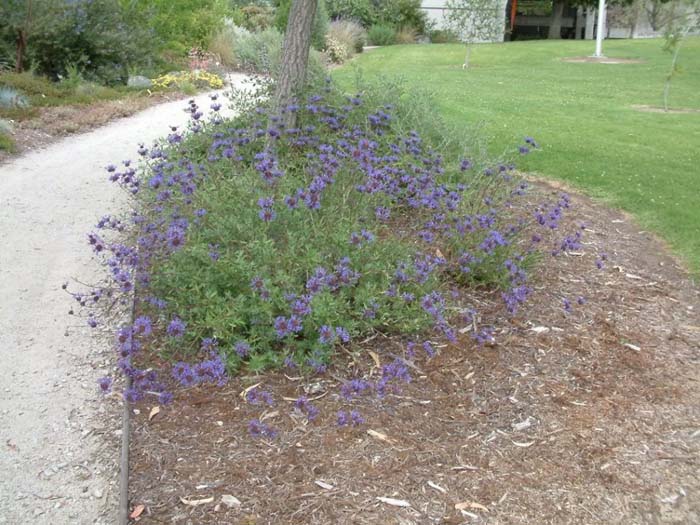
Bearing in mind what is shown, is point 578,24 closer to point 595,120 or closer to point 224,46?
point 224,46

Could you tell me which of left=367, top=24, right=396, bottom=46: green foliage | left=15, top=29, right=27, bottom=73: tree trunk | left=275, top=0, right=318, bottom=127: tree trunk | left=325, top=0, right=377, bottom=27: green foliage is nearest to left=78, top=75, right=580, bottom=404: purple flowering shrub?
left=275, top=0, right=318, bottom=127: tree trunk

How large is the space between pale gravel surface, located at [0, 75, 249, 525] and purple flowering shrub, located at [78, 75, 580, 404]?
0.91 ft

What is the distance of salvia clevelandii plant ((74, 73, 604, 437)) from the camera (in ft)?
11.8

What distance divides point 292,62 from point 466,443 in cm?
429

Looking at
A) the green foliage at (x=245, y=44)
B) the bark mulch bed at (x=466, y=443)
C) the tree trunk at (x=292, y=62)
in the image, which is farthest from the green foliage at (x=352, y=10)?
the bark mulch bed at (x=466, y=443)

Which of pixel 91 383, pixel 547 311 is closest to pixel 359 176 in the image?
pixel 547 311

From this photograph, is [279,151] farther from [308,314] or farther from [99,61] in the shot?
[99,61]

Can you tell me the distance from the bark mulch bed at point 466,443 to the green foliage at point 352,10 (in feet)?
93.9

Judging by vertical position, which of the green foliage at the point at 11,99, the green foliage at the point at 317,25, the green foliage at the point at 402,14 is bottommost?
the green foliage at the point at 11,99

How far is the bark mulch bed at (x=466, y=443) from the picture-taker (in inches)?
113

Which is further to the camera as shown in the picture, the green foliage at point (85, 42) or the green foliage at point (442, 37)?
the green foliage at point (442, 37)

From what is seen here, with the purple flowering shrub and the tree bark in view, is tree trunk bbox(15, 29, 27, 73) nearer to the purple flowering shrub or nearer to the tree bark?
the tree bark

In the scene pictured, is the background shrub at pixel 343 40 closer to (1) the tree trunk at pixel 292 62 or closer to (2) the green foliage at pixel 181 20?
(2) the green foliage at pixel 181 20

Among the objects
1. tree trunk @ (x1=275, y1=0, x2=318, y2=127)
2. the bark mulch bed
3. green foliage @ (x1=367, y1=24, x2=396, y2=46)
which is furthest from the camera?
green foliage @ (x1=367, y1=24, x2=396, y2=46)
